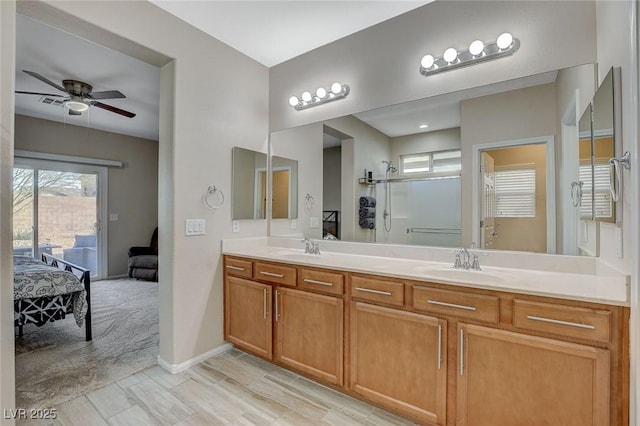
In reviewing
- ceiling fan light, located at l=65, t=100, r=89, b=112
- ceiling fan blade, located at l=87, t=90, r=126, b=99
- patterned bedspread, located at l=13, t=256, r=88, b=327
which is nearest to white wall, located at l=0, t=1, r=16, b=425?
patterned bedspread, located at l=13, t=256, r=88, b=327

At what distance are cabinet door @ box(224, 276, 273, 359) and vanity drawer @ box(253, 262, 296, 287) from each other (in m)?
0.07

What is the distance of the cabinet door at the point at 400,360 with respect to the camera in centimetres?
154

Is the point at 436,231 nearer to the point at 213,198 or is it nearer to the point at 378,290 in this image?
the point at 378,290

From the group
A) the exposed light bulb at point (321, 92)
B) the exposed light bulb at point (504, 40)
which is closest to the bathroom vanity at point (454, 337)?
the exposed light bulb at point (504, 40)

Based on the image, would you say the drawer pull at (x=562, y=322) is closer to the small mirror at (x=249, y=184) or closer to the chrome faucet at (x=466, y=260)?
the chrome faucet at (x=466, y=260)

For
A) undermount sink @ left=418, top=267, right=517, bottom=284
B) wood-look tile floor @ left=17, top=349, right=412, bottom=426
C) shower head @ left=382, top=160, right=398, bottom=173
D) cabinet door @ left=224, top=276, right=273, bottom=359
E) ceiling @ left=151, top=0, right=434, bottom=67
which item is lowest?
wood-look tile floor @ left=17, top=349, right=412, bottom=426

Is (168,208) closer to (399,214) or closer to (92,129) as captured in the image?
(399,214)

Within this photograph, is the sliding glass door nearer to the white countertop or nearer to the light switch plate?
the light switch plate

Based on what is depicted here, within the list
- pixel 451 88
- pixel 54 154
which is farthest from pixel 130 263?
pixel 451 88

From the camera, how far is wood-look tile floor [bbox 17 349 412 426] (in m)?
1.73

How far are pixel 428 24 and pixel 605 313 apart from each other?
2.01 m

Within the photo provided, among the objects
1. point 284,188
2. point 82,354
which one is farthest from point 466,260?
point 82,354

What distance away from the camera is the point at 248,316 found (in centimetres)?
238

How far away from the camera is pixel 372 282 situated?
1.76 meters
